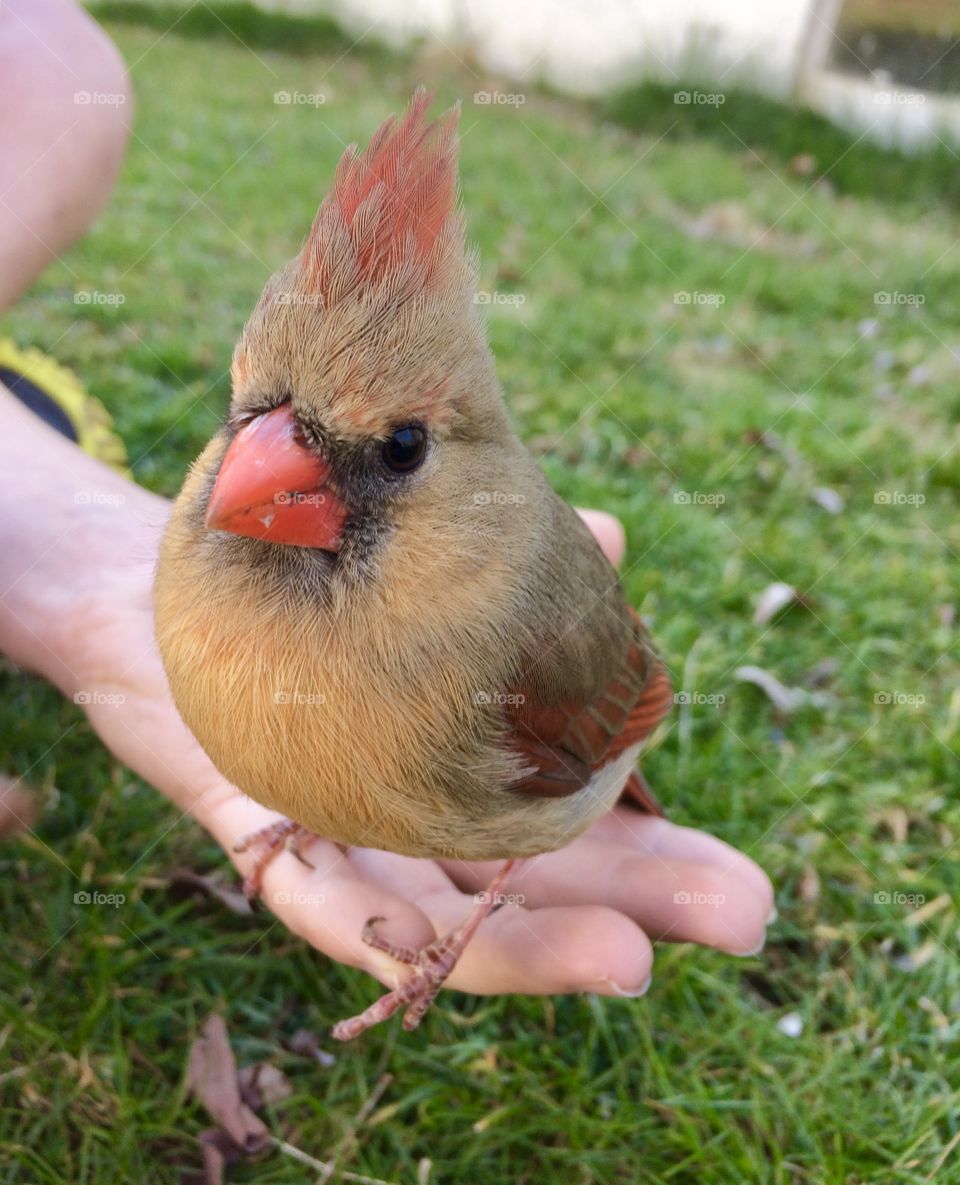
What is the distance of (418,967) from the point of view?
2.26 m

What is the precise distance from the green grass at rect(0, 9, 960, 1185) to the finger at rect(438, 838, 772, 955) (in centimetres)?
36

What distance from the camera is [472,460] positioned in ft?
5.96

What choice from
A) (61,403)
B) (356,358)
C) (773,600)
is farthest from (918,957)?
(61,403)

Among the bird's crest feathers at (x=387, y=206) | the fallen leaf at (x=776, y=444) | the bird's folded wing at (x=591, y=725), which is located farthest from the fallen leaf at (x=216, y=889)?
the fallen leaf at (x=776, y=444)

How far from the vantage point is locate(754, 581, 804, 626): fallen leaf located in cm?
385

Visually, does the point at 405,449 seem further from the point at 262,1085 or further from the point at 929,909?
the point at 929,909

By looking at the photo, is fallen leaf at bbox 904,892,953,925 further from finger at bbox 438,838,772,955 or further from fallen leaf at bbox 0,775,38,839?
fallen leaf at bbox 0,775,38,839

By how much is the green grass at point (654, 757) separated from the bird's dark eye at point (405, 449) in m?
1.53

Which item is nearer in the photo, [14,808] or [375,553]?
[375,553]

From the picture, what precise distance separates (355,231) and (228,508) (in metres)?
0.48

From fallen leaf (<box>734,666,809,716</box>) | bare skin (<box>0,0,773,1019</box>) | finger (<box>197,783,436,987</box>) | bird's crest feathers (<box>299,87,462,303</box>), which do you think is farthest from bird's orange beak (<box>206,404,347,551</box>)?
fallen leaf (<box>734,666,809,716</box>)

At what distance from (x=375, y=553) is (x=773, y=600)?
250cm

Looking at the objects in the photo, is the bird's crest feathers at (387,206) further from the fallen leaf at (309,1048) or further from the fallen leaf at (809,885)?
the fallen leaf at (809,885)

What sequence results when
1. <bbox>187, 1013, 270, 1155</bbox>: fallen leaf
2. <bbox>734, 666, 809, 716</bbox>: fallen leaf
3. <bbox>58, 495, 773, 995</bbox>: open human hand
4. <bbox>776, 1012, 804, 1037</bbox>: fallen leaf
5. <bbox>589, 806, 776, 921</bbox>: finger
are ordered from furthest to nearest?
<bbox>734, 666, 809, 716</bbox>: fallen leaf
<bbox>776, 1012, 804, 1037</bbox>: fallen leaf
<bbox>589, 806, 776, 921</bbox>: finger
<bbox>187, 1013, 270, 1155</bbox>: fallen leaf
<bbox>58, 495, 773, 995</bbox>: open human hand
